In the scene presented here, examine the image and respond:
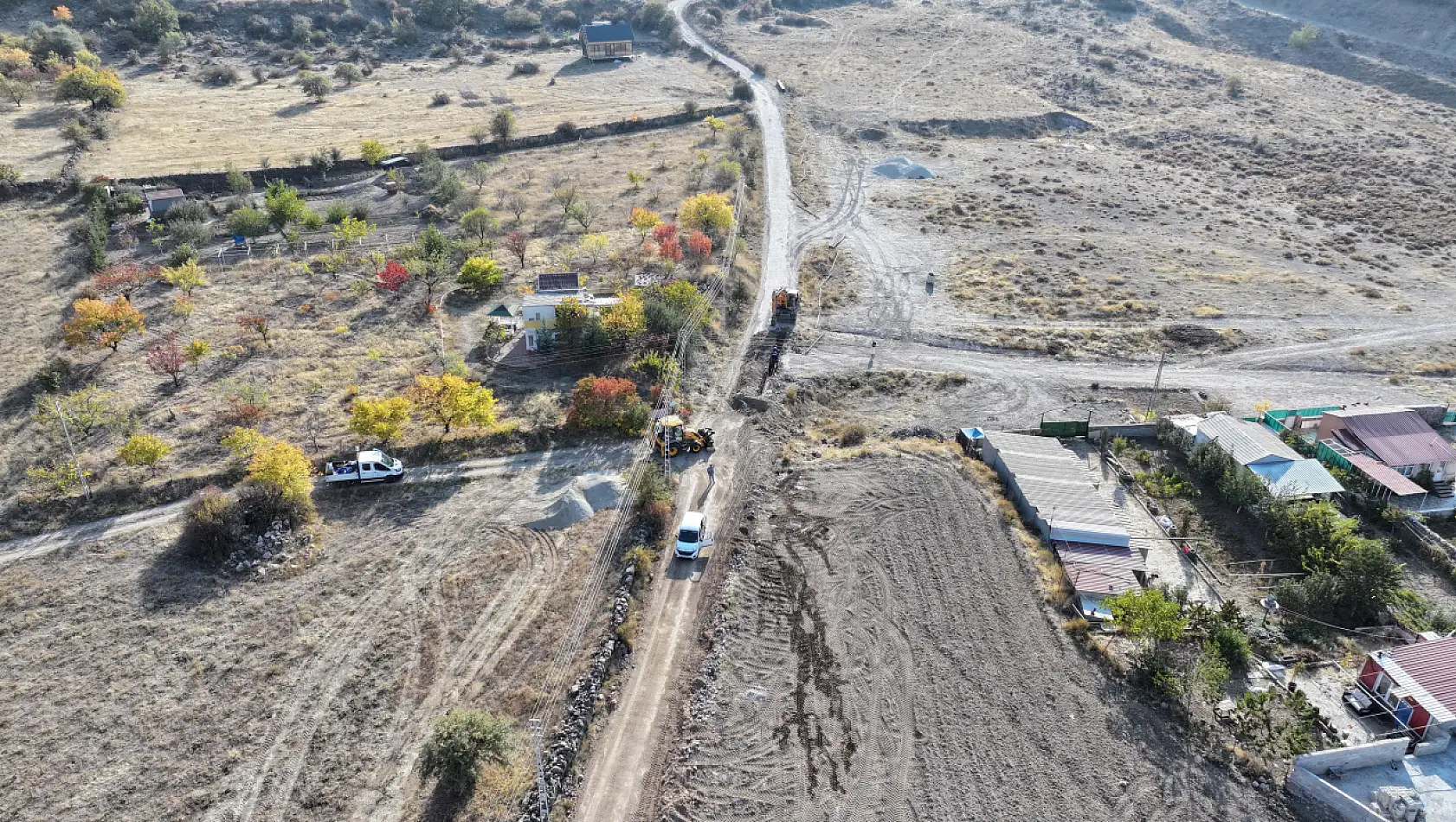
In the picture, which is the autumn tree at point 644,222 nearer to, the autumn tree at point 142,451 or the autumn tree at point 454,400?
the autumn tree at point 454,400

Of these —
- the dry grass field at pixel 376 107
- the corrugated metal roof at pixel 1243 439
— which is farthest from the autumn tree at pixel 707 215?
the corrugated metal roof at pixel 1243 439

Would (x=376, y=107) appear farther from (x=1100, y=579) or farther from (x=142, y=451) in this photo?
(x=1100, y=579)

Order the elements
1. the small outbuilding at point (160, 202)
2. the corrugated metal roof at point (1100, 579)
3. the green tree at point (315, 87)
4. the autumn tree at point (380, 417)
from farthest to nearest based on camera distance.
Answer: the green tree at point (315, 87) < the small outbuilding at point (160, 202) < the autumn tree at point (380, 417) < the corrugated metal roof at point (1100, 579)

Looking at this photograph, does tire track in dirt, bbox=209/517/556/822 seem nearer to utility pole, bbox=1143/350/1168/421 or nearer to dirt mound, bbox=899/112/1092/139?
utility pole, bbox=1143/350/1168/421

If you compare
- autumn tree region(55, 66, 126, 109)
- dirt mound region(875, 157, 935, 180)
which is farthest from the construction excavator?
autumn tree region(55, 66, 126, 109)

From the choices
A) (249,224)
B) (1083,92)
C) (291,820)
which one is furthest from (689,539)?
(1083,92)

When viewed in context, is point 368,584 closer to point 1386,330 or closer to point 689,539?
point 689,539

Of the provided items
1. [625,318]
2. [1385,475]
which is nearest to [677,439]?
[625,318]
